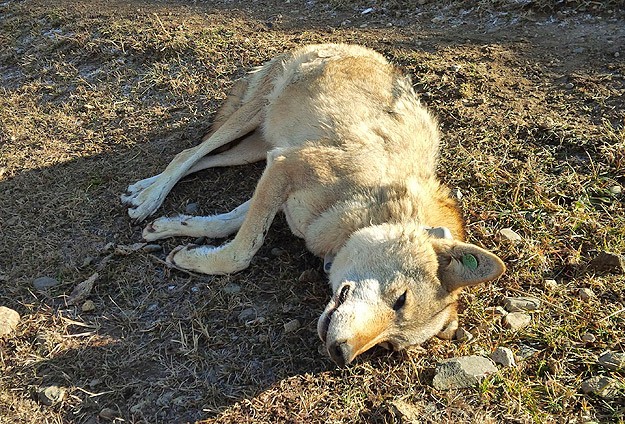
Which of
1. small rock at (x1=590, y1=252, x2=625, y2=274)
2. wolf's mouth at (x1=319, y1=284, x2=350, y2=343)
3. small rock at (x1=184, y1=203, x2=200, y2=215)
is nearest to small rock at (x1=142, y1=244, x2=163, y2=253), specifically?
small rock at (x1=184, y1=203, x2=200, y2=215)

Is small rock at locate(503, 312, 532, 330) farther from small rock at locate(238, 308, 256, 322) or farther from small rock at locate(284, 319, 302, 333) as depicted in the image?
small rock at locate(238, 308, 256, 322)

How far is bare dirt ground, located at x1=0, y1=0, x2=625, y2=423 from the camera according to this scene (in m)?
3.18

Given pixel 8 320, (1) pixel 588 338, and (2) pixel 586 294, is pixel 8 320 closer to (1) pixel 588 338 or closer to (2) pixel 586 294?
(1) pixel 588 338

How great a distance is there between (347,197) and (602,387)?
1.85 m

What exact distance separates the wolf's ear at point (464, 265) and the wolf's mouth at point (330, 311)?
0.58 meters

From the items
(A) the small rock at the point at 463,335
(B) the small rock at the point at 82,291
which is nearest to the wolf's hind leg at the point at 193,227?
(B) the small rock at the point at 82,291

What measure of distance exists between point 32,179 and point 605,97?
5.26 meters

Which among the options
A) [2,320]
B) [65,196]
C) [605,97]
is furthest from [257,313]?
[605,97]

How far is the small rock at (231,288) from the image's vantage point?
3.80m

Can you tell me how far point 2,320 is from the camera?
3504 millimetres

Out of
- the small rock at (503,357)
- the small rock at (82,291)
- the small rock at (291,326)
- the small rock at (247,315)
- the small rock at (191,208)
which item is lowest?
the small rock at (503,357)

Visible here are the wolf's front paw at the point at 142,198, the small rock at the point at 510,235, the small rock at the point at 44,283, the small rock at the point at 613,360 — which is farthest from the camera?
the wolf's front paw at the point at 142,198

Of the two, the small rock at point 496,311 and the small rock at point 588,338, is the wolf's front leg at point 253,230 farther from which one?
the small rock at point 588,338

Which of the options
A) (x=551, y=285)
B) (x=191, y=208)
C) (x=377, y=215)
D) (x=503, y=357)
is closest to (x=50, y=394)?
(x=191, y=208)
